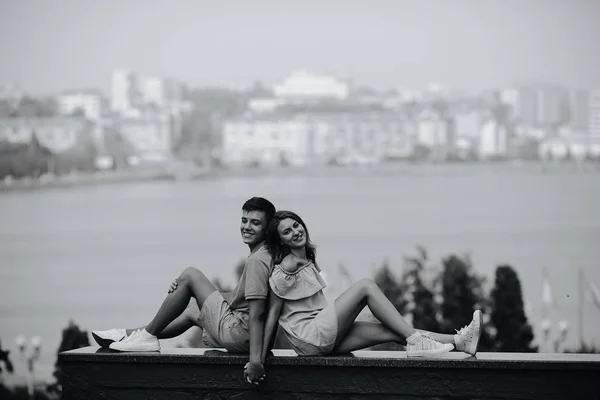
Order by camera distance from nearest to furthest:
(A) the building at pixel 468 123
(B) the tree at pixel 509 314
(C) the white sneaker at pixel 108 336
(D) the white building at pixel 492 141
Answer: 1. (C) the white sneaker at pixel 108 336
2. (B) the tree at pixel 509 314
3. (A) the building at pixel 468 123
4. (D) the white building at pixel 492 141

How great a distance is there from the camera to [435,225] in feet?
41.5

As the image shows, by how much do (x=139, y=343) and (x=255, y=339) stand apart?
0.51m

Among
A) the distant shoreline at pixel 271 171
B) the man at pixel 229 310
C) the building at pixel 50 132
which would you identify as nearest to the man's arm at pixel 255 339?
the man at pixel 229 310

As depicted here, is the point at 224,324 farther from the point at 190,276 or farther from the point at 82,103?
the point at 82,103

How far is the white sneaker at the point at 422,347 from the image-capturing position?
3.53 metres

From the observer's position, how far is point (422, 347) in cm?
354

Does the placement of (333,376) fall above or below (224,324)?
below

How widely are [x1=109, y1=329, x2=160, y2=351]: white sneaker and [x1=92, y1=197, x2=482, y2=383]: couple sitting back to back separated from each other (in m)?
0.06

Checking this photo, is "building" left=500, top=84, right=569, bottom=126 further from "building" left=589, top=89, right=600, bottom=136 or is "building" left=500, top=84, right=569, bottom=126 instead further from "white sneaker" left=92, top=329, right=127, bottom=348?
"white sneaker" left=92, top=329, right=127, bottom=348

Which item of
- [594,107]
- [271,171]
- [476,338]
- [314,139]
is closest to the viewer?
[476,338]

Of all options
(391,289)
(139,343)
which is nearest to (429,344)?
(139,343)

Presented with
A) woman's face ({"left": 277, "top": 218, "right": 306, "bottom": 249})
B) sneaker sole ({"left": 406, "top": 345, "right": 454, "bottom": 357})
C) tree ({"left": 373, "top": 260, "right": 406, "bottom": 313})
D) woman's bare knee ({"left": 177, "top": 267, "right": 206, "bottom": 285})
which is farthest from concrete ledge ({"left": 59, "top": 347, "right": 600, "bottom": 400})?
tree ({"left": 373, "top": 260, "right": 406, "bottom": 313})

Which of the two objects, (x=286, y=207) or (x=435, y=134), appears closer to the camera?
(x=286, y=207)

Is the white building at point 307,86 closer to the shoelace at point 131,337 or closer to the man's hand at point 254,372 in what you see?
the shoelace at point 131,337
